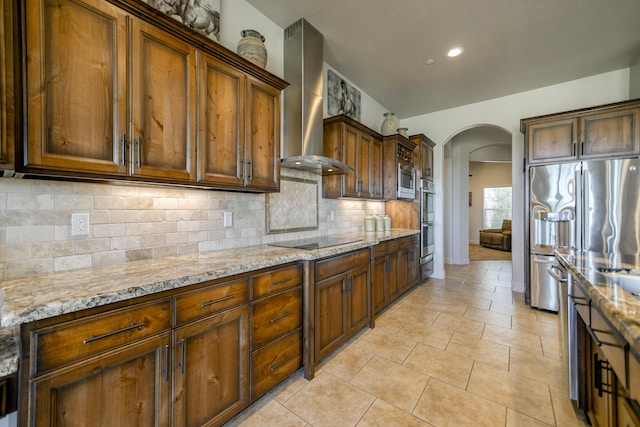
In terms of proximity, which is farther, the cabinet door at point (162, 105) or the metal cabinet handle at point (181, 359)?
the cabinet door at point (162, 105)

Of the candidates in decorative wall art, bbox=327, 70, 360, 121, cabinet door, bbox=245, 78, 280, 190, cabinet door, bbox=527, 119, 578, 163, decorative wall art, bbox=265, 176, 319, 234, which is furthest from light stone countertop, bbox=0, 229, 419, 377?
cabinet door, bbox=527, 119, 578, 163

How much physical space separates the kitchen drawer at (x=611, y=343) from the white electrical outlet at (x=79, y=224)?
2.29 meters

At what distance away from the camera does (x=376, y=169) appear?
372 centimetres

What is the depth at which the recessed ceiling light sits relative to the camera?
2.98 meters

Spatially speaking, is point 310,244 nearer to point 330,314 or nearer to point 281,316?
point 330,314

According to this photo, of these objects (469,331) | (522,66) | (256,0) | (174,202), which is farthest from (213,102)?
(522,66)

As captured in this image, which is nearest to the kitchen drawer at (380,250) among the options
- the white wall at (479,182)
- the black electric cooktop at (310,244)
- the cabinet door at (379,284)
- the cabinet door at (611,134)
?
the cabinet door at (379,284)

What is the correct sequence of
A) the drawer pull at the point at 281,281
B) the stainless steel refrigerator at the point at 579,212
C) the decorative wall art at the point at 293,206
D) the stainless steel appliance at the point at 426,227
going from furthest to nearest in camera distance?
the stainless steel appliance at the point at 426,227 < the stainless steel refrigerator at the point at 579,212 < the decorative wall art at the point at 293,206 < the drawer pull at the point at 281,281

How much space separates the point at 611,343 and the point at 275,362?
164 centimetres

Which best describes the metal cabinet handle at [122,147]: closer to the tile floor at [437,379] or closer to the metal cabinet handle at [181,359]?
the metal cabinet handle at [181,359]

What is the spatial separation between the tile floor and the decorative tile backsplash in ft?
3.88

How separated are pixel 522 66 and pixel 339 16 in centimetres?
247

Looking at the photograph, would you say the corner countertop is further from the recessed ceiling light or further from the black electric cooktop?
the recessed ceiling light

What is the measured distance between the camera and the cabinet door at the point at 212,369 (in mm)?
1282
